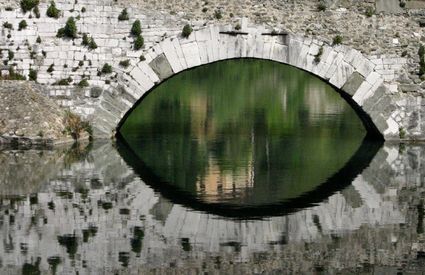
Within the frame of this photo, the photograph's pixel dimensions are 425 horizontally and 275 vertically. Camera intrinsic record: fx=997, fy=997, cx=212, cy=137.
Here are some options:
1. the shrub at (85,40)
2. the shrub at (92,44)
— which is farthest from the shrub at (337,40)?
the shrub at (85,40)

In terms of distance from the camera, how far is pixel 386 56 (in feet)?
72.9

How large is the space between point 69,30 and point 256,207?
8.67 meters

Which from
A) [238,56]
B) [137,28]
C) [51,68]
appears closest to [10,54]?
[51,68]

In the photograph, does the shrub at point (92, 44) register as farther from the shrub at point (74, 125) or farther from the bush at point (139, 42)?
the shrub at point (74, 125)

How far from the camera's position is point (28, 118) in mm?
20266

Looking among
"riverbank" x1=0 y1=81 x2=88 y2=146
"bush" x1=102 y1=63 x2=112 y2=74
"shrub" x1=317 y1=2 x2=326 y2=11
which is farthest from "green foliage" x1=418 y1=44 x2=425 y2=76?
"riverbank" x1=0 y1=81 x2=88 y2=146

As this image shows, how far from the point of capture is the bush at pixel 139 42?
69.2 ft

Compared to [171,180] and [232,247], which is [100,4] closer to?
[171,180]

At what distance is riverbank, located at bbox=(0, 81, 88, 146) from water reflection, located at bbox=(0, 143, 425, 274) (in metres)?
3.08

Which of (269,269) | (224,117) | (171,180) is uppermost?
(224,117)

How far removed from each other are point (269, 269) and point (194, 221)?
2705mm

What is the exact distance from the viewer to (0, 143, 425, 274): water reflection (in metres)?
10.5

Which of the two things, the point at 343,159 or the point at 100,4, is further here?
the point at 100,4

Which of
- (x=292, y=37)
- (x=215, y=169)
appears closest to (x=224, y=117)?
(x=292, y=37)
